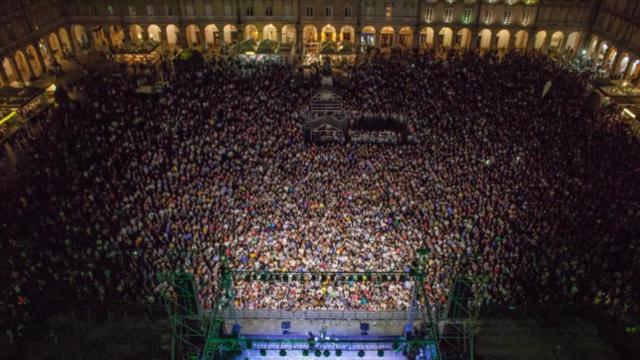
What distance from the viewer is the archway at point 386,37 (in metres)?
52.4

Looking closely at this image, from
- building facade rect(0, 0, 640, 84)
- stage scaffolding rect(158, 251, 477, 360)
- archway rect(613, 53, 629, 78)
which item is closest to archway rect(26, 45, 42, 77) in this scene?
building facade rect(0, 0, 640, 84)

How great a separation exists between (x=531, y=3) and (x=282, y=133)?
3460 centimetres

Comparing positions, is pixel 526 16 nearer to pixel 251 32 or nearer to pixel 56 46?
pixel 251 32

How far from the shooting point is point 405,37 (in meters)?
53.4

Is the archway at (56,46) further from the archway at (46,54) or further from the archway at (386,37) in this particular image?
the archway at (386,37)

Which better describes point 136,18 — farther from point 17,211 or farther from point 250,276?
point 250,276

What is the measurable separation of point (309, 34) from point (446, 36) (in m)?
15.7

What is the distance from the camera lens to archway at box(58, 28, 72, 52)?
50.6 meters

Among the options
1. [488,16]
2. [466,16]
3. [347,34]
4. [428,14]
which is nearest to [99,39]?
[347,34]

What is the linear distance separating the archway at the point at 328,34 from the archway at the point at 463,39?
14.0 meters

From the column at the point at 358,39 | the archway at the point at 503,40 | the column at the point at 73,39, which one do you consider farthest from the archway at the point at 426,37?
the column at the point at 73,39

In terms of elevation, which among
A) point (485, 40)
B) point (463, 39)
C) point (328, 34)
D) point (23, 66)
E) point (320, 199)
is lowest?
point (320, 199)

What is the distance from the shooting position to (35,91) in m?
37.9

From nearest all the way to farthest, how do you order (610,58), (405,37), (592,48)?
(610,58) → (592,48) → (405,37)
